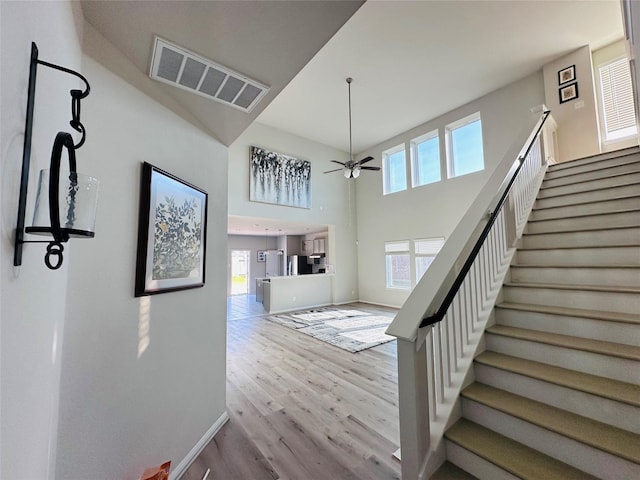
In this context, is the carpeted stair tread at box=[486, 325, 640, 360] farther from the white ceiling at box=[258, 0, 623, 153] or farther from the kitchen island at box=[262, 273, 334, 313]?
the kitchen island at box=[262, 273, 334, 313]

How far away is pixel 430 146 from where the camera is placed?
24.4 feet

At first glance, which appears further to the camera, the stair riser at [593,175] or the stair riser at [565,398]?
the stair riser at [593,175]

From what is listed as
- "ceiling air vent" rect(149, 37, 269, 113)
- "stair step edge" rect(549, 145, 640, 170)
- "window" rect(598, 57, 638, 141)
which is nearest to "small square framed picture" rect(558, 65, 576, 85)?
"window" rect(598, 57, 638, 141)

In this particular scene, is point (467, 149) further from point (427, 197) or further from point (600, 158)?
point (600, 158)

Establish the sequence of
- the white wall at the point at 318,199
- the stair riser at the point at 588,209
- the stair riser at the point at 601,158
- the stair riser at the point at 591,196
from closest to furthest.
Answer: the stair riser at the point at 588,209 < the stair riser at the point at 591,196 < the stair riser at the point at 601,158 < the white wall at the point at 318,199

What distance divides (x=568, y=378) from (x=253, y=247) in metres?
11.6

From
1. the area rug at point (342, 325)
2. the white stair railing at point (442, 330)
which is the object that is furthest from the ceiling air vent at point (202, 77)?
the area rug at point (342, 325)

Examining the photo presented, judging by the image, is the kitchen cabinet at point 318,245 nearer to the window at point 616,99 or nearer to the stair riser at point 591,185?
the stair riser at point 591,185

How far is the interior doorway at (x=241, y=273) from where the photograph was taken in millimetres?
12227

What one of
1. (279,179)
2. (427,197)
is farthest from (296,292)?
(427,197)

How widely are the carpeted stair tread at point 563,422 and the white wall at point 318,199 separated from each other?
608cm

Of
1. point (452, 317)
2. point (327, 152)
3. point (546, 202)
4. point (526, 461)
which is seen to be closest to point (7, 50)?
point (452, 317)

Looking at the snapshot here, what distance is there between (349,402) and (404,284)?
17.9ft

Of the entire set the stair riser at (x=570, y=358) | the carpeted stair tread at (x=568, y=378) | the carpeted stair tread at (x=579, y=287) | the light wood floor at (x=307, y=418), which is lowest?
the light wood floor at (x=307, y=418)
